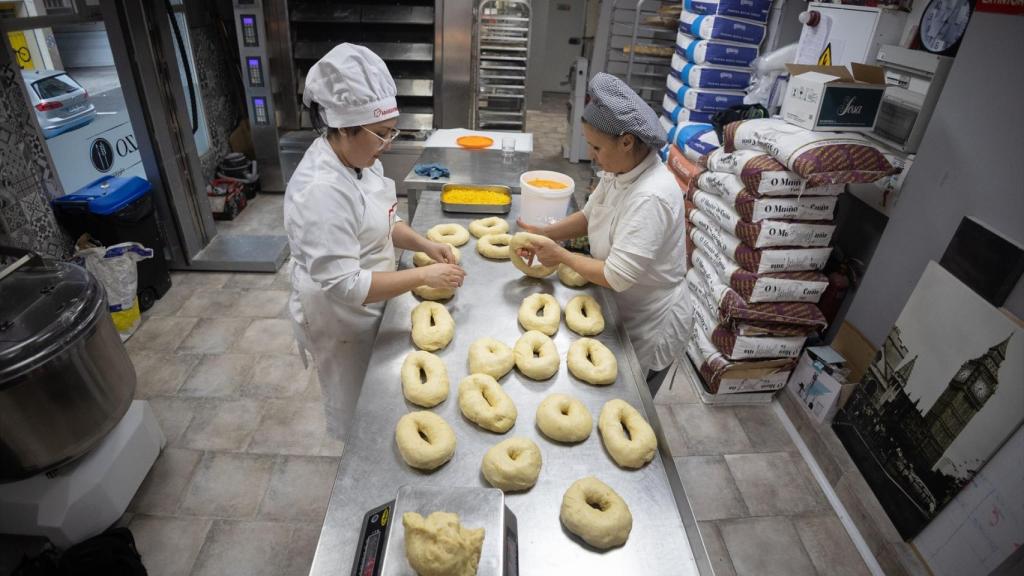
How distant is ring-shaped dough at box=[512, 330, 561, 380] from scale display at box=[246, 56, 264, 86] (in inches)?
180

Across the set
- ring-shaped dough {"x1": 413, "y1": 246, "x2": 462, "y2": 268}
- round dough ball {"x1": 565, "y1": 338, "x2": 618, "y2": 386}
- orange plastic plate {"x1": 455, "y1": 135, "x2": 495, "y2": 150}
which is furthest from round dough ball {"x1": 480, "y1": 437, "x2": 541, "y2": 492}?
orange plastic plate {"x1": 455, "y1": 135, "x2": 495, "y2": 150}

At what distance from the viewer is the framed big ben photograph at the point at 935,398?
1.76 meters

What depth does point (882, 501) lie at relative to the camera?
2297 mm

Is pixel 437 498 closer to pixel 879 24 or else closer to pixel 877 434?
pixel 877 434

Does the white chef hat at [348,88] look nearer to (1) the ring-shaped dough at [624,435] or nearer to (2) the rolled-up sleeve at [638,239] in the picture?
(2) the rolled-up sleeve at [638,239]

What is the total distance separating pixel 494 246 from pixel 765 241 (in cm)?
140

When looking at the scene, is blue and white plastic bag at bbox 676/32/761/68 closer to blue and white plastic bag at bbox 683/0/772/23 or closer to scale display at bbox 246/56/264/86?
blue and white plastic bag at bbox 683/0/772/23

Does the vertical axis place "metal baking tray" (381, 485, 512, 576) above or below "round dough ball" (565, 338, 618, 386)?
above

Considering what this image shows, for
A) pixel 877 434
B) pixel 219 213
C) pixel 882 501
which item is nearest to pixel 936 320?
pixel 877 434

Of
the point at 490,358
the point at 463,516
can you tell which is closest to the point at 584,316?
the point at 490,358

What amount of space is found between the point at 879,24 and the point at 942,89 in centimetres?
51

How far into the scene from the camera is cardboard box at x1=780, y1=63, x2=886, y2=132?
2262mm

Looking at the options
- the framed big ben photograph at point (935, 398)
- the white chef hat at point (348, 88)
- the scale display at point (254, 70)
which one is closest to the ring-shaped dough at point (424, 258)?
the white chef hat at point (348, 88)

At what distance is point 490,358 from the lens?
1451 millimetres
